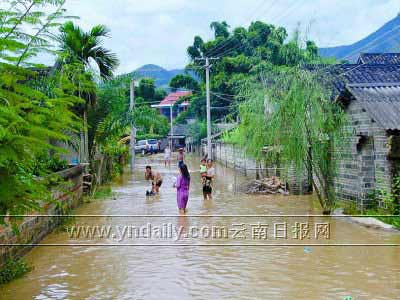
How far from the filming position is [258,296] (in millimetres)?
7504

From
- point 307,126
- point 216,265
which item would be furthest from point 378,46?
point 216,265

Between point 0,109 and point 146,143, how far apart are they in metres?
54.6

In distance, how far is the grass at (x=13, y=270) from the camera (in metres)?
8.27

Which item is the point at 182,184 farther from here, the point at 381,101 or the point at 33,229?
the point at 381,101

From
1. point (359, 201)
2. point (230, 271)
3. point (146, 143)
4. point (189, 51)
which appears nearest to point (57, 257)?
point (230, 271)

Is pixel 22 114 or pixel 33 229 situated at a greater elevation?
pixel 22 114

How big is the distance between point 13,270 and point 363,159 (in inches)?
364

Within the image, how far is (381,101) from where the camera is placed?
13.3 m

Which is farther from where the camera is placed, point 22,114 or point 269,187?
point 269,187

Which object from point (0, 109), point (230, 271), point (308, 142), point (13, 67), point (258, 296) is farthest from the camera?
point (308, 142)

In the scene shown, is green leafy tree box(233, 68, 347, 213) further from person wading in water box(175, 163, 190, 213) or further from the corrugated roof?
person wading in water box(175, 163, 190, 213)

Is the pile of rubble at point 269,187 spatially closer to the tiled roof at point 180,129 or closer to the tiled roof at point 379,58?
the tiled roof at point 379,58

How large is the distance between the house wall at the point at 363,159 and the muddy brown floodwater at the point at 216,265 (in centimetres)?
133

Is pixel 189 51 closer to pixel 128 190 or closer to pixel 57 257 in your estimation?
pixel 128 190
